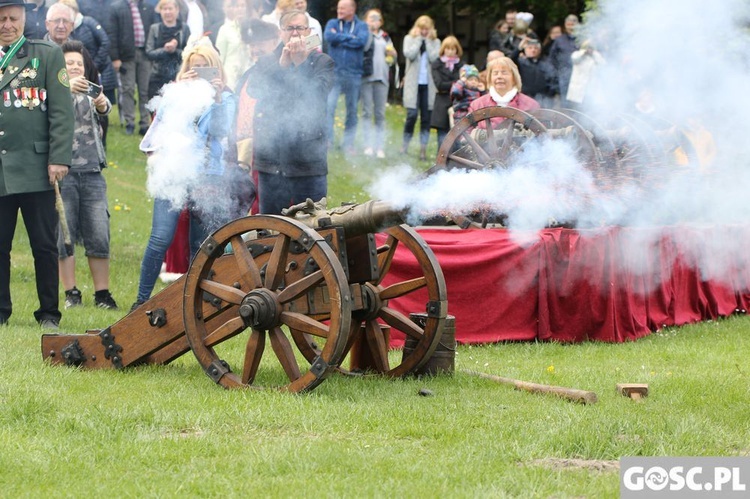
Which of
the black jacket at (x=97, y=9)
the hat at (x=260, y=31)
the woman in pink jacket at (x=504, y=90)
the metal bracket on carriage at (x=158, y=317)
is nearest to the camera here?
the metal bracket on carriage at (x=158, y=317)

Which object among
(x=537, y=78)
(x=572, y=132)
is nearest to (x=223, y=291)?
(x=572, y=132)

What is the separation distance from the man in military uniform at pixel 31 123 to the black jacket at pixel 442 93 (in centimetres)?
744

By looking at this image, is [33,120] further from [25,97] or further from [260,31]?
[260,31]

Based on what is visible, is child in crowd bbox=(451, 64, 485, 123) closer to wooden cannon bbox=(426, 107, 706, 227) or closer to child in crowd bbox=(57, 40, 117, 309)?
wooden cannon bbox=(426, 107, 706, 227)

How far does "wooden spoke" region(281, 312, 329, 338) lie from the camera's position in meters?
5.45

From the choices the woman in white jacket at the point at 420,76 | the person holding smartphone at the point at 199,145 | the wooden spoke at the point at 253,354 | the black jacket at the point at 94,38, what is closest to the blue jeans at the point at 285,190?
the person holding smartphone at the point at 199,145

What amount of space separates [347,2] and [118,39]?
331 centimetres

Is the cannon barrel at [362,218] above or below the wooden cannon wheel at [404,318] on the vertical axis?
above

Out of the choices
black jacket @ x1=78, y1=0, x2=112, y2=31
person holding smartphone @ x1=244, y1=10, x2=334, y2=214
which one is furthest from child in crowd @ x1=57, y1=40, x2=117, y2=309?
black jacket @ x1=78, y1=0, x2=112, y2=31

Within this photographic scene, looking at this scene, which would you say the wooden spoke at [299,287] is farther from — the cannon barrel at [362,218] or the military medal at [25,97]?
the military medal at [25,97]

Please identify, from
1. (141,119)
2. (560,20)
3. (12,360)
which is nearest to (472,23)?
(560,20)

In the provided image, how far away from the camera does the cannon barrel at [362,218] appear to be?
18.5ft

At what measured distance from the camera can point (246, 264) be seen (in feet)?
18.7

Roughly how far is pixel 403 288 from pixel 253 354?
924mm
